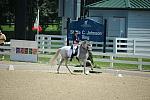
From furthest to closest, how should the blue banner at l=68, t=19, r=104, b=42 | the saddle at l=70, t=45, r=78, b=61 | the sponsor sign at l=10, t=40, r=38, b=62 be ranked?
the blue banner at l=68, t=19, r=104, b=42 < the sponsor sign at l=10, t=40, r=38, b=62 < the saddle at l=70, t=45, r=78, b=61

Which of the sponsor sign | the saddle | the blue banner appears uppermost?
the blue banner

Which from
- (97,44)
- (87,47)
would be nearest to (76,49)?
(87,47)

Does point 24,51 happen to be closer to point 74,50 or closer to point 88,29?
point 88,29

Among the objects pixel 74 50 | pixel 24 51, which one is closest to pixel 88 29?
pixel 24 51

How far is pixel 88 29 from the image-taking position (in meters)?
30.9

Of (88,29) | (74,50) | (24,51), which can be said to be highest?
(88,29)

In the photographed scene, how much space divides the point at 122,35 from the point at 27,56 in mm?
11632

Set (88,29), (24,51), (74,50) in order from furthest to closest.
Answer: (88,29) < (24,51) < (74,50)

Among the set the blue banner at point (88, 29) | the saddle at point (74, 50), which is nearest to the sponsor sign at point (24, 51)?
the blue banner at point (88, 29)

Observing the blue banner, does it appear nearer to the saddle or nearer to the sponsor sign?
the sponsor sign

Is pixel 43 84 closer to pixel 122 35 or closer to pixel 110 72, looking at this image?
pixel 110 72

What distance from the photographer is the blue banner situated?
30.5 meters

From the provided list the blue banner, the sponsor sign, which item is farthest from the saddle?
the blue banner

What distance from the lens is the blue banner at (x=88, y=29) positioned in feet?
100.0
